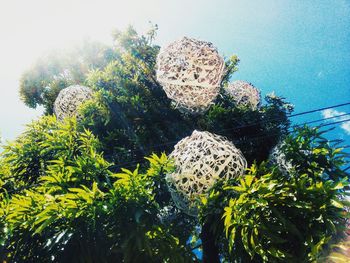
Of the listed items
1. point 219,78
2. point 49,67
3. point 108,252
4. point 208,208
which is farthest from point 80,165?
point 49,67

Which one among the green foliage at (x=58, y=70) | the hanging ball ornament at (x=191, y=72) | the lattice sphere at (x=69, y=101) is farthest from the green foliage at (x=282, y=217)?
the green foliage at (x=58, y=70)

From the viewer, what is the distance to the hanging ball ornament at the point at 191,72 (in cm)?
538

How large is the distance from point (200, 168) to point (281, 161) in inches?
92.4

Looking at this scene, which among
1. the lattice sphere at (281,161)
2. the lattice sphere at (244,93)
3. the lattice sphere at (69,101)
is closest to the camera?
the lattice sphere at (281,161)

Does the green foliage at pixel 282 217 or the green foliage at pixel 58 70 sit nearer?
the green foliage at pixel 282 217

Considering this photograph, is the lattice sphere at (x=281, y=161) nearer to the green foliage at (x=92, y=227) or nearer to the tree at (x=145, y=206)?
the tree at (x=145, y=206)

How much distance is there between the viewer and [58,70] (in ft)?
42.1

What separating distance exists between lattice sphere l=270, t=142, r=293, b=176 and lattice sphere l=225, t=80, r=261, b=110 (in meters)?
2.70

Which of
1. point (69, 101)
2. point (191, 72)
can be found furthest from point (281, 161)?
point (69, 101)

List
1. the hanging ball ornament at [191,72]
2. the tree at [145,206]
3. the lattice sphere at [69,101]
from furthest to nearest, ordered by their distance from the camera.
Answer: the lattice sphere at [69,101] < the hanging ball ornament at [191,72] < the tree at [145,206]

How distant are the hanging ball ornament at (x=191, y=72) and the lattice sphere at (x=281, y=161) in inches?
74.5

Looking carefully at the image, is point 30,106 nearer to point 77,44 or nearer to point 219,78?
point 77,44

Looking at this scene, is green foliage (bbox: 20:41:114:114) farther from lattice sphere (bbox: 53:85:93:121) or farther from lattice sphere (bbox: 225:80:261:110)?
lattice sphere (bbox: 225:80:261:110)

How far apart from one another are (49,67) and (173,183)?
10314 millimetres
